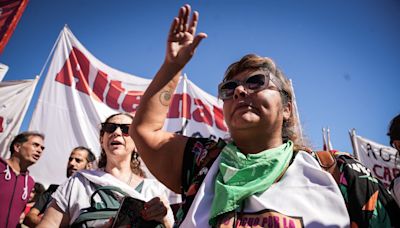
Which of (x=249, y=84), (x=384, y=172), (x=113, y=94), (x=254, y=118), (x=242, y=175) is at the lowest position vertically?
(x=113, y=94)

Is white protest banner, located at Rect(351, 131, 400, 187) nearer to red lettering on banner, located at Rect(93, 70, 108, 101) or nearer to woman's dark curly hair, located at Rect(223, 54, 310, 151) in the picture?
red lettering on banner, located at Rect(93, 70, 108, 101)

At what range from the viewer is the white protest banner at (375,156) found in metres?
7.82

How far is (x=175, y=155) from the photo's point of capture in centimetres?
133

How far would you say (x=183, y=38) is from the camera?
4.58 feet

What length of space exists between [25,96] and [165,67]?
4.33 m

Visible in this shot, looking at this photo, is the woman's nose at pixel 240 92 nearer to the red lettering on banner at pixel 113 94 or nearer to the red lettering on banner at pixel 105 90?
the red lettering on banner at pixel 105 90

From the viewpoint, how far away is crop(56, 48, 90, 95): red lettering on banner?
529 cm

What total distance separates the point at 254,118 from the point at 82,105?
4499 mm

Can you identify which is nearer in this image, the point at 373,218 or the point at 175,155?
the point at 373,218

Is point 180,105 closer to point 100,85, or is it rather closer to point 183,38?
point 100,85

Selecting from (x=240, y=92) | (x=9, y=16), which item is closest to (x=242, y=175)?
(x=240, y=92)

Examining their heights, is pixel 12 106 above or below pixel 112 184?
below

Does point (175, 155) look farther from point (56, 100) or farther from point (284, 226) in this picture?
point (56, 100)

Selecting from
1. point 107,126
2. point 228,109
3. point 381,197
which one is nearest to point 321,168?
point 381,197
